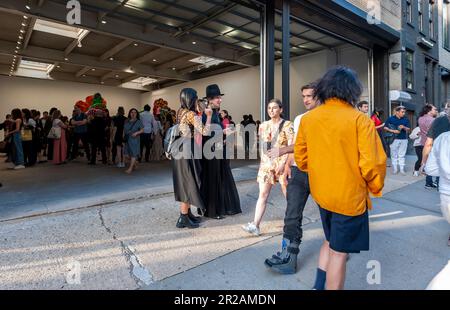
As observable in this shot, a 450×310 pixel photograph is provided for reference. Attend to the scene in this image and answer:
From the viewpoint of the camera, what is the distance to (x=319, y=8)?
6605 millimetres

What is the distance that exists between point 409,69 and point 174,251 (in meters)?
12.1

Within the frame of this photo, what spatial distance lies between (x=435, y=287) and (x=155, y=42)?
10866 millimetres

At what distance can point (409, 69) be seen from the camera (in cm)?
1098

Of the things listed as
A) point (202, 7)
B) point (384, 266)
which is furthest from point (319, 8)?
point (384, 266)

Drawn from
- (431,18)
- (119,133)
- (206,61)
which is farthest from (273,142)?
(431,18)

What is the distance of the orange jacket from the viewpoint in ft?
5.14

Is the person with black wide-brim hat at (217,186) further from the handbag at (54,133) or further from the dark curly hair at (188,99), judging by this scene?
the handbag at (54,133)

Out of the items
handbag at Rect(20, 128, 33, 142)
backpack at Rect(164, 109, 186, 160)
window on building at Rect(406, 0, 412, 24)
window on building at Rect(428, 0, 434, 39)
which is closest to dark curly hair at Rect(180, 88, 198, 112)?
backpack at Rect(164, 109, 186, 160)

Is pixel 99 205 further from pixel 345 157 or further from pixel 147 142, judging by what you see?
pixel 147 142

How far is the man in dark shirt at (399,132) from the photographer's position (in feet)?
21.4

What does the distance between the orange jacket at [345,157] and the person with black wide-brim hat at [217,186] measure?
1853mm

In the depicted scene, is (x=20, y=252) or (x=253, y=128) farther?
(x=253, y=128)

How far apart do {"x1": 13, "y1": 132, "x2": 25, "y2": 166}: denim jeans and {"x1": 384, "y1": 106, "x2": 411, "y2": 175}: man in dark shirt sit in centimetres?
896
